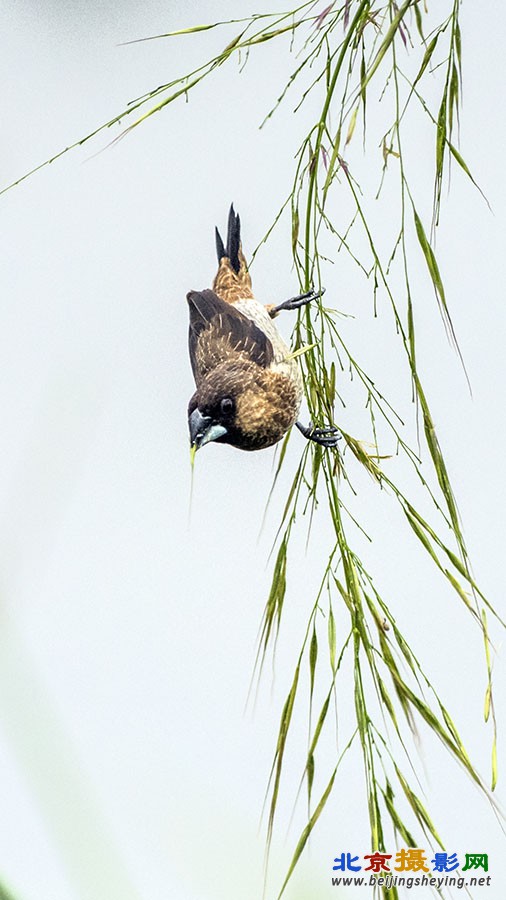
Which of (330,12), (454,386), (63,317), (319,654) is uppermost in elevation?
(330,12)

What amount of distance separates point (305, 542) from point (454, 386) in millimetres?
187

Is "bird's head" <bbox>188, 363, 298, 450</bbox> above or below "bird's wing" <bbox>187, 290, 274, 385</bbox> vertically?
below

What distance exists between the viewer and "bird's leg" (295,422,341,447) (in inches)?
29.6

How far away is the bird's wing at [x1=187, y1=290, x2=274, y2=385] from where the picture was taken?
0.72m

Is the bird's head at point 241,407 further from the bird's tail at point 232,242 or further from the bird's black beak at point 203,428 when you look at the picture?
the bird's tail at point 232,242

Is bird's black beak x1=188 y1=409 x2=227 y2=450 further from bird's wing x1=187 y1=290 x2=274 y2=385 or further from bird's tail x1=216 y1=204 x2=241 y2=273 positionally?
bird's tail x1=216 y1=204 x2=241 y2=273

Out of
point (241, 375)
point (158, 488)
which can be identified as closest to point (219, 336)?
point (241, 375)

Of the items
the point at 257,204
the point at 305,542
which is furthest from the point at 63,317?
the point at 305,542

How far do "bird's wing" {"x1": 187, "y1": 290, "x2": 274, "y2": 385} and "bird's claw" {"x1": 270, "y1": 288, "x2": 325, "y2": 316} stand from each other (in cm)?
4

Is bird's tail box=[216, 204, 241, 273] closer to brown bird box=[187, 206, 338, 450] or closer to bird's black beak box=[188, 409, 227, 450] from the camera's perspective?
brown bird box=[187, 206, 338, 450]

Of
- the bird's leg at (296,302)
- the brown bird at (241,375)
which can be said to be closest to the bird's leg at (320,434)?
the brown bird at (241,375)

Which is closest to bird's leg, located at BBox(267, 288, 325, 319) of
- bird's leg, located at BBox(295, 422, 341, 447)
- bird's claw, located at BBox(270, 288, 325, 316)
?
bird's claw, located at BBox(270, 288, 325, 316)

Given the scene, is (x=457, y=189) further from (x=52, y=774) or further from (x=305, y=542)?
(x=52, y=774)

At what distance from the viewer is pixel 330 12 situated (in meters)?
0.76
